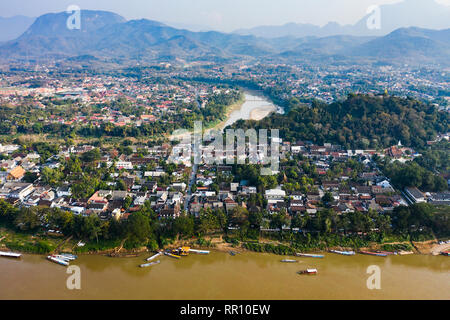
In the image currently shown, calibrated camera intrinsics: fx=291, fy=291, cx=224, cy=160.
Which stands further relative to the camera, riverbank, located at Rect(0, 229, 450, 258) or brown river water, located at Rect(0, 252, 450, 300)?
riverbank, located at Rect(0, 229, 450, 258)

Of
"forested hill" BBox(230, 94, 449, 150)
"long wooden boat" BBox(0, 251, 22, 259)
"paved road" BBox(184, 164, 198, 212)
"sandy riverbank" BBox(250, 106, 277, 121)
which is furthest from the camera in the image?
"sandy riverbank" BBox(250, 106, 277, 121)

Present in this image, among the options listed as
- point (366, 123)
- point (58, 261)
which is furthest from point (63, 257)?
point (366, 123)

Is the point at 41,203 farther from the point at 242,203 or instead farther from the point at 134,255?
the point at 242,203

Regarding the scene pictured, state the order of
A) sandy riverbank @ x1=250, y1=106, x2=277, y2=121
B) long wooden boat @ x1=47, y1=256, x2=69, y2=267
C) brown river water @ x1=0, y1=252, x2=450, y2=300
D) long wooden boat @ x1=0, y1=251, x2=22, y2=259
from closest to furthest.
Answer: brown river water @ x1=0, y1=252, x2=450, y2=300
long wooden boat @ x1=47, y1=256, x2=69, y2=267
long wooden boat @ x1=0, y1=251, x2=22, y2=259
sandy riverbank @ x1=250, y1=106, x2=277, y2=121

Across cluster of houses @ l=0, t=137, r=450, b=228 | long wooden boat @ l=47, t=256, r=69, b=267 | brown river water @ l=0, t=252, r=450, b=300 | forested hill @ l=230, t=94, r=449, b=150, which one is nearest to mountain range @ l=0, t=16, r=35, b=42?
cluster of houses @ l=0, t=137, r=450, b=228

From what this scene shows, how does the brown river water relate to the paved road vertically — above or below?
below

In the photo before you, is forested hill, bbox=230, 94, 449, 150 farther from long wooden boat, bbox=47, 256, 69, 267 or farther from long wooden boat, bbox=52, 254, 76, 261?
long wooden boat, bbox=47, 256, 69, 267

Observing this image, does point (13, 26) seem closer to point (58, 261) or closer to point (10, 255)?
point (10, 255)

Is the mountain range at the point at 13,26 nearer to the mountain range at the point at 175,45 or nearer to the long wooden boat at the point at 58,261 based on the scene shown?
the mountain range at the point at 175,45

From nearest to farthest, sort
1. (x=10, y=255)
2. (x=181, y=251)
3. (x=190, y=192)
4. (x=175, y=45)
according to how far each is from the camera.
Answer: (x=10, y=255) < (x=181, y=251) < (x=190, y=192) < (x=175, y=45)
